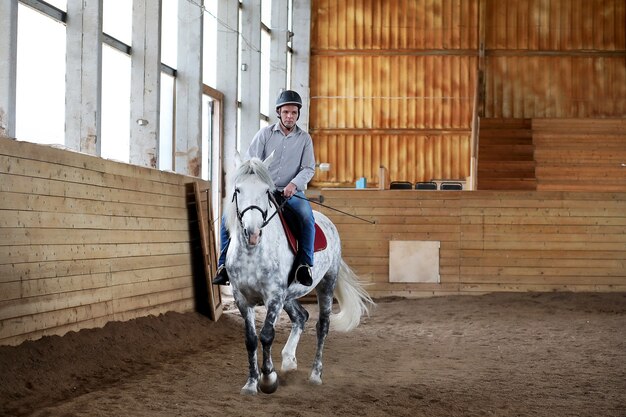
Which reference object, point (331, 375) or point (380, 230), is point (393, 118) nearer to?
point (380, 230)

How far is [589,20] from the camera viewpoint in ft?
81.3

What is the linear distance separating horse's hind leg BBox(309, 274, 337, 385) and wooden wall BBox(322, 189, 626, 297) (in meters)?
7.45

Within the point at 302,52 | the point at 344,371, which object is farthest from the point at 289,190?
the point at 302,52

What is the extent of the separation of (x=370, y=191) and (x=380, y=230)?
79 centimetres

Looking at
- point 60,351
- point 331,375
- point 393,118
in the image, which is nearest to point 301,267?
point 331,375

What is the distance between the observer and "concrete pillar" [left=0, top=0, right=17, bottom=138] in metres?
8.14

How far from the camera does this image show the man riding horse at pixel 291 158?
6.99 m

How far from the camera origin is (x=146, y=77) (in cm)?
1199

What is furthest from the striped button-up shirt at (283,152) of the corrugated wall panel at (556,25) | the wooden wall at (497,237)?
the corrugated wall panel at (556,25)

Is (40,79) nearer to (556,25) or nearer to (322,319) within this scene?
(322,319)

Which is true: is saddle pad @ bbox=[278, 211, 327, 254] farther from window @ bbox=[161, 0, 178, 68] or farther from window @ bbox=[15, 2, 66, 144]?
window @ bbox=[161, 0, 178, 68]

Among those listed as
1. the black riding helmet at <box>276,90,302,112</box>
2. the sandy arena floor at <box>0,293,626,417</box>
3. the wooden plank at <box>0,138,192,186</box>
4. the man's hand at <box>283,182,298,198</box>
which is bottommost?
the sandy arena floor at <box>0,293,626,417</box>

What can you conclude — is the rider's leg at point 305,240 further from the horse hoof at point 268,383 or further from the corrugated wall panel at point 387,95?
the corrugated wall panel at point 387,95

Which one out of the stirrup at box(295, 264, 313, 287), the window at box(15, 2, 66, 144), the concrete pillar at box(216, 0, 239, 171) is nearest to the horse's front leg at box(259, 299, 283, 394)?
the stirrup at box(295, 264, 313, 287)
